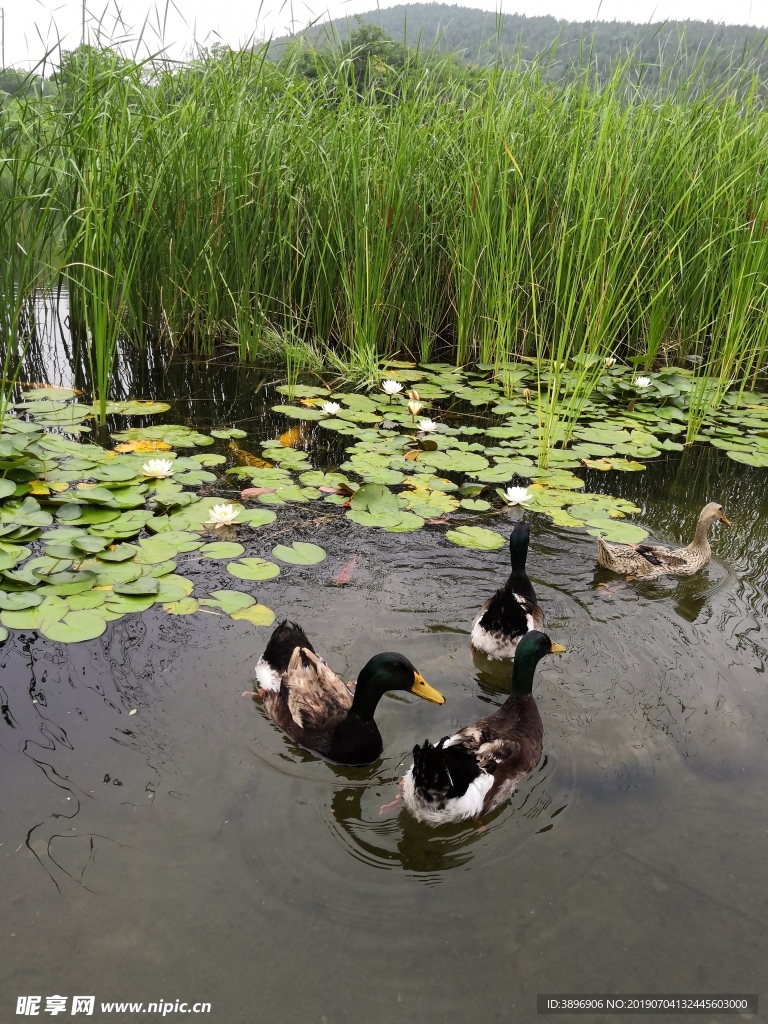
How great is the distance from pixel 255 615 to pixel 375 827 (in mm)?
1064

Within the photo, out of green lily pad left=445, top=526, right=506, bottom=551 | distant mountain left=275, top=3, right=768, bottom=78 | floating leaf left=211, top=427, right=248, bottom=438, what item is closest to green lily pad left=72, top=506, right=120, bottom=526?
floating leaf left=211, top=427, right=248, bottom=438

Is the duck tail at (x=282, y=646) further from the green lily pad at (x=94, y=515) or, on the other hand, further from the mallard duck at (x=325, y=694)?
the green lily pad at (x=94, y=515)

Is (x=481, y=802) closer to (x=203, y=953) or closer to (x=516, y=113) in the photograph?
(x=203, y=953)

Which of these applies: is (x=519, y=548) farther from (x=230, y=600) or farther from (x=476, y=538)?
(x=230, y=600)

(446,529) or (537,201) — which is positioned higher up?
(537,201)

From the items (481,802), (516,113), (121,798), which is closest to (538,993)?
(481,802)

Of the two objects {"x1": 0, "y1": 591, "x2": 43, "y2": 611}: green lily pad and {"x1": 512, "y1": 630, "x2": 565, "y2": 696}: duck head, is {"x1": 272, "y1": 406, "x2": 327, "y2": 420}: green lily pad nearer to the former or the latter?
{"x1": 0, "y1": 591, "x2": 43, "y2": 611}: green lily pad

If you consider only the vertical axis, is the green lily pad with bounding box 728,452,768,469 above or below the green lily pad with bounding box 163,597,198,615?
above

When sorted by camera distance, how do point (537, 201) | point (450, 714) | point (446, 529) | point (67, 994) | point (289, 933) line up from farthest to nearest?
point (537, 201) → point (446, 529) → point (450, 714) → point (289, 933) → point (67, 994)

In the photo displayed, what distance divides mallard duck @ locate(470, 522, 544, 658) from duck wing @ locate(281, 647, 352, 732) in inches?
23.7

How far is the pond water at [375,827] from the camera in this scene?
175 centimetres

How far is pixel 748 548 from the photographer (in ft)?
12.6

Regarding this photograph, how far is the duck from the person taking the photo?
2.07m

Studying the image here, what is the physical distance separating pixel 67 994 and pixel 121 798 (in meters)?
0.54
